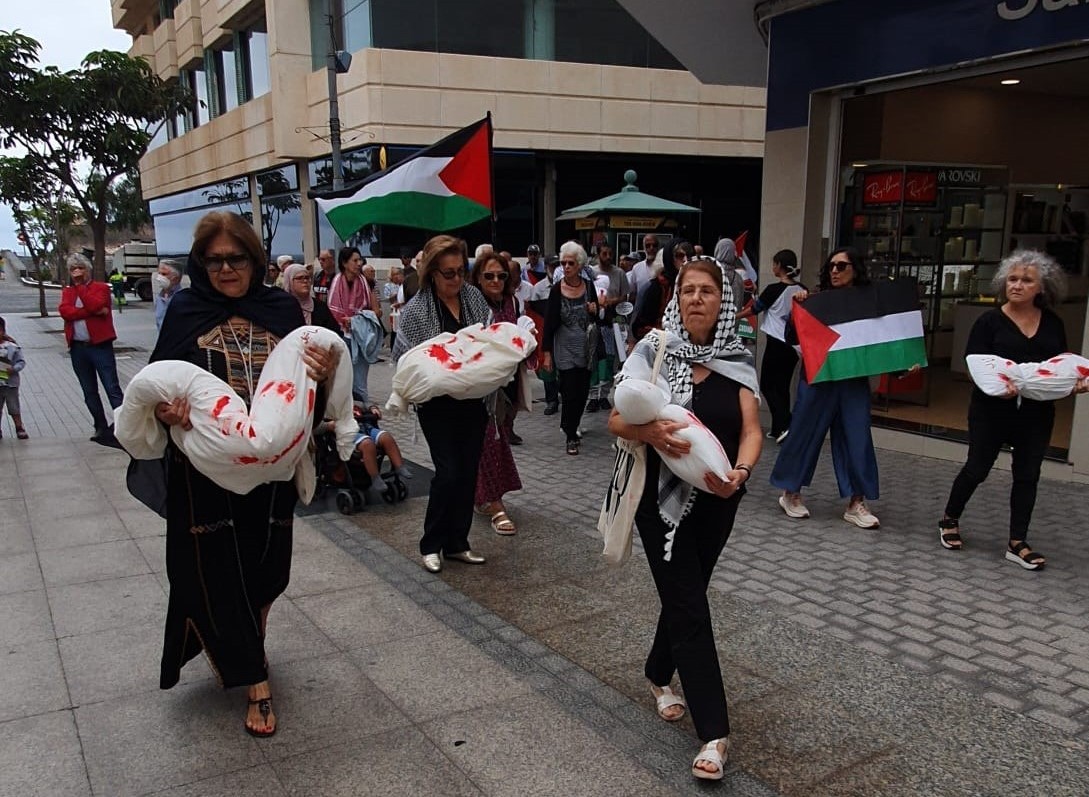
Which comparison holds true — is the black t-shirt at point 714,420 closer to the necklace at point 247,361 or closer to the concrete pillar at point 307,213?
the necklace at point 247,361

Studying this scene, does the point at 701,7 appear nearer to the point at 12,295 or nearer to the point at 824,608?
the point at 824,608

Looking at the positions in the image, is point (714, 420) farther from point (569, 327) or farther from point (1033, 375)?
point (569, 327)

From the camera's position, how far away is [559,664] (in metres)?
3.91

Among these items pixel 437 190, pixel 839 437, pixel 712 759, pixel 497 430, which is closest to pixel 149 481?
pixel 712 759

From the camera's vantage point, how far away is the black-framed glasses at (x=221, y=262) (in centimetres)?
322

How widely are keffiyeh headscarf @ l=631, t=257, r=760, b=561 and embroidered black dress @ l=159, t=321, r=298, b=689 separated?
155 cm

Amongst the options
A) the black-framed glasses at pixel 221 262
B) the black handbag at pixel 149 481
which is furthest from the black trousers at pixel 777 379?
the black handbag at pixel 149 481

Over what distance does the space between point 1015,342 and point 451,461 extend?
3400 millimetres

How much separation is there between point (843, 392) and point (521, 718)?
3609 millimetres

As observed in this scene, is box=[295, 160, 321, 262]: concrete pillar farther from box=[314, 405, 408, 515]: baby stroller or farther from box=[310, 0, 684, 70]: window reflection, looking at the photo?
box=[314, 405, 408, 515]: baby stroller

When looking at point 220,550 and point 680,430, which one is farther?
point 220,550

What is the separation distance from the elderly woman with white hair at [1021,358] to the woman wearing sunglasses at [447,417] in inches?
121

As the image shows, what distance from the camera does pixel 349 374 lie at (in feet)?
11.5

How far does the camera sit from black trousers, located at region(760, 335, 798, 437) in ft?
28.1
